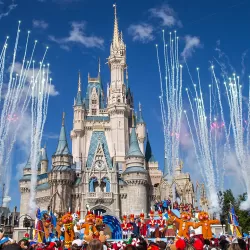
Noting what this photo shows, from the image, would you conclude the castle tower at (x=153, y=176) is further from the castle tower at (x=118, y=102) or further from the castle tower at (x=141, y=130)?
the castle tower at (x=118, y=102)

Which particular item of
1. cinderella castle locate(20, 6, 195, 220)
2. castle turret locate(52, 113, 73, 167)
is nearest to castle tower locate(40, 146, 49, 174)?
cinderella castle locate(20, 6, 195, 220)

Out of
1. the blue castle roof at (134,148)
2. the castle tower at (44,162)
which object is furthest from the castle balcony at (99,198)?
the castle tower at (44,162)

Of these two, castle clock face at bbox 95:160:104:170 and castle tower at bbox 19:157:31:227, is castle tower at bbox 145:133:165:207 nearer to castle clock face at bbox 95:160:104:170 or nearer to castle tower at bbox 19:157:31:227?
castle clock face at bbox 95:160:104:170

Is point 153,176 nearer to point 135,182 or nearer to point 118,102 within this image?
point 135,182

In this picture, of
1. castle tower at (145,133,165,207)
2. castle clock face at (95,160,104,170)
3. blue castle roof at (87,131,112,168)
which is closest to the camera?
castle clock face at (95,160,104,170)

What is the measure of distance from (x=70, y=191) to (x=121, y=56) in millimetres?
31004

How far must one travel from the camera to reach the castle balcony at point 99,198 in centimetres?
5528

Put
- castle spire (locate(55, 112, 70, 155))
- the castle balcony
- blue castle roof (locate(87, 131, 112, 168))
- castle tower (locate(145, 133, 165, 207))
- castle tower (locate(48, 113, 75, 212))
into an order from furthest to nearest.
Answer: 1. castle tower (locate(145, 133, 165, 207))
2. blue castle roof (locate(87, 131, 112, 168))
3. castle spire (locate(55, 112, 70, 155))
4. the castle balcony
5. castle tower (locate(48, 113, 75, 212))

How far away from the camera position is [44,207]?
5853 cm

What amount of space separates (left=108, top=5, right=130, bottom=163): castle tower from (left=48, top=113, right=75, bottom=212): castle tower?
1029cm

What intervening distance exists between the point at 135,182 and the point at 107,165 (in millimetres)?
6014

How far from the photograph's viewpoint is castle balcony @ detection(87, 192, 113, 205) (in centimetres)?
5528

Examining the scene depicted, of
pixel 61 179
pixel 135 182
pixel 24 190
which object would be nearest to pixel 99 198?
pixel 135 182

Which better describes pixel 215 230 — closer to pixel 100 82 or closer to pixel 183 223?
pixel 183 223
